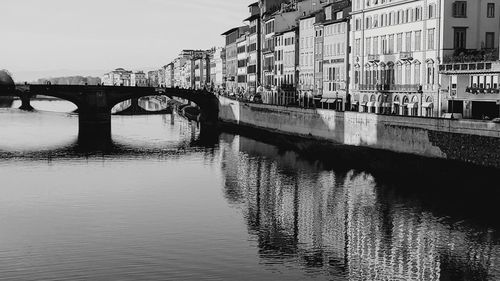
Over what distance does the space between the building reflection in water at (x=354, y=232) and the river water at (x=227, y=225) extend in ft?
0.15

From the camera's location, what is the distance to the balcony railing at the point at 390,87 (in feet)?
176

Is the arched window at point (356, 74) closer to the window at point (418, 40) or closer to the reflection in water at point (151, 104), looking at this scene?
the window at point (418, 40)

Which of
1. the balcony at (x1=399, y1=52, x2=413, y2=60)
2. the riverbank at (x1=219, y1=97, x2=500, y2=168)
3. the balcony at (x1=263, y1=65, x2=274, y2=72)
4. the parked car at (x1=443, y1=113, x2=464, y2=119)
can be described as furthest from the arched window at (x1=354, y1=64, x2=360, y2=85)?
the balcony at (x1=263, y1=65, x2=274, y2=72)

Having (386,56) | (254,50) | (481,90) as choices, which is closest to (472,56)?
(481,90)

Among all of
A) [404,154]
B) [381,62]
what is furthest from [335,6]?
[404,154]

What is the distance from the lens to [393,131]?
47250 mm

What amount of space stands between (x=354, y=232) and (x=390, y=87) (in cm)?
2915

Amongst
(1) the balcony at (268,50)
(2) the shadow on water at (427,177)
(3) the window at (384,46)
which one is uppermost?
(1) the balcony at (268,50)

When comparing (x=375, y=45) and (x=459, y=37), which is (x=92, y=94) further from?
(x=459, y=37)

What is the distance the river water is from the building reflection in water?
46 millimetres

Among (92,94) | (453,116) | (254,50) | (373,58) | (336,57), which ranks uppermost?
(254,50)

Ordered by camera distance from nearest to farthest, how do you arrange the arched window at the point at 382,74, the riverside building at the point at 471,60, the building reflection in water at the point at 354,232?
1. the building reflection in water at the point at 354,232
2. the riverside building at the point at 471,60
3. the arched window at the point at 382,74

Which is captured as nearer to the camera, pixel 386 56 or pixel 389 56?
pixel 389 56

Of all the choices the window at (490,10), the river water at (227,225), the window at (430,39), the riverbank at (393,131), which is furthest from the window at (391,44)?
the river water at (227,225)
